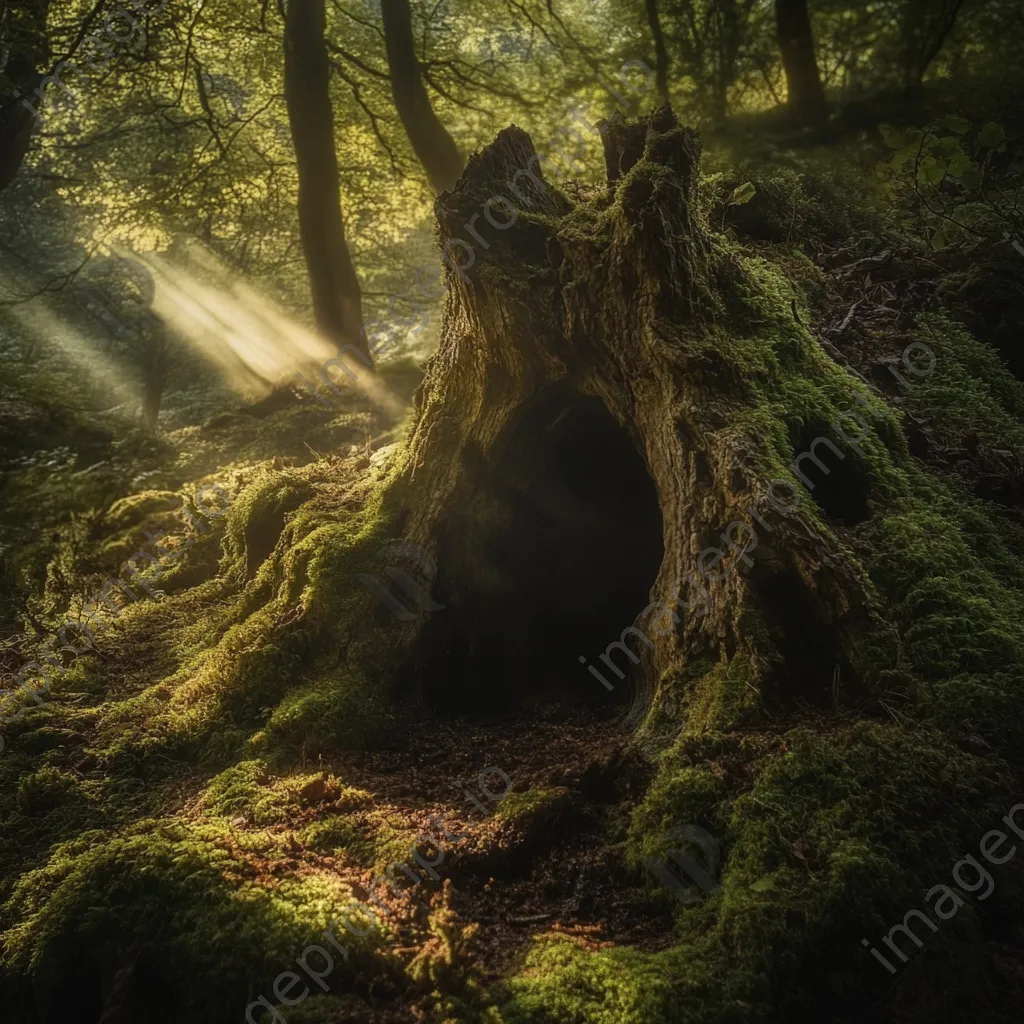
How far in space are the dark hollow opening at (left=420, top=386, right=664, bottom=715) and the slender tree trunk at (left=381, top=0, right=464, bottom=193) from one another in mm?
7559

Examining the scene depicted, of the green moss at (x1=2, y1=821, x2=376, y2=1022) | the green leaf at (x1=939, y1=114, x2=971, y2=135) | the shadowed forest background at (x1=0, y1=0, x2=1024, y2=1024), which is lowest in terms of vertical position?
the green moss at (x1=2, y1=821, x2=376, y2=1022)

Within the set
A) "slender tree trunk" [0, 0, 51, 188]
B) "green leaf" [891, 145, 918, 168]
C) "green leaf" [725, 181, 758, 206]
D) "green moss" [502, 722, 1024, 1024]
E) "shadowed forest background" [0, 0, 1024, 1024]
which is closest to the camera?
"green moss" [502, 722, 1024, 1024]

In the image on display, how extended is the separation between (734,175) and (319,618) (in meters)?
5.84

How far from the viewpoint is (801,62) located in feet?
37.9

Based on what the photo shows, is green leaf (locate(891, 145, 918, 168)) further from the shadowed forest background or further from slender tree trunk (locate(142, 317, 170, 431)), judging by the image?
slender tree trunk (locate(142, 317, 170, 431))

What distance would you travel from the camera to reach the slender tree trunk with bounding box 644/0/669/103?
12289 millimetres

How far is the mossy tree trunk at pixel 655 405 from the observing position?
137 inches

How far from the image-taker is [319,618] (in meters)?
4.73

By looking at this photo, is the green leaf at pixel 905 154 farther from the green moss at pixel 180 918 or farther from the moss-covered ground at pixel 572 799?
the green moss at pixel 180 918

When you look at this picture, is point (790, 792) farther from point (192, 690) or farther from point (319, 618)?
point (192, 690)

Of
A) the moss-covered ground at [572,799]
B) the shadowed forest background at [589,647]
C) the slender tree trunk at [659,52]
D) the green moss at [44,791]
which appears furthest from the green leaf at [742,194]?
the slender tree trunk at [659,52]

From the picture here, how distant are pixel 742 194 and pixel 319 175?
6.99 metres

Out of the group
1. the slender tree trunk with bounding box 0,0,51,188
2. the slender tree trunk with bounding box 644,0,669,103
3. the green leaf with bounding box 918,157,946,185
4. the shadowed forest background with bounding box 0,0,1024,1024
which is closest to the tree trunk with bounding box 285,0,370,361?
the shadowed forest background with bounding box 0,0,1024,1024

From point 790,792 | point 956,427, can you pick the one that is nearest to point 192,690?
point 790,792
